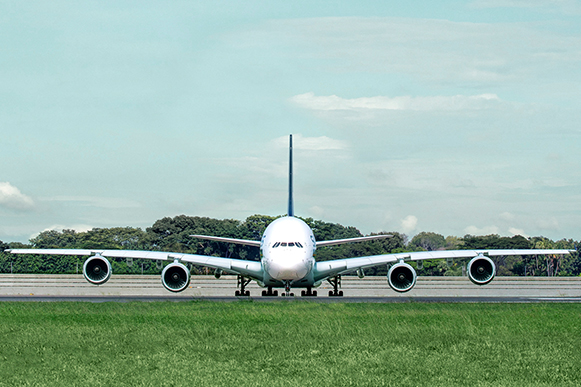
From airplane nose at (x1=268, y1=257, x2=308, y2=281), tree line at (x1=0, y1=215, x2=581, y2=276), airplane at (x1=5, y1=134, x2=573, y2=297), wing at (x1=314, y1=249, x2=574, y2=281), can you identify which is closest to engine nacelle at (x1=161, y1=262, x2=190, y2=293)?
airplane at (x1=5, y1=134, x2=573, y2=297)

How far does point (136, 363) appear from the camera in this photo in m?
11.8

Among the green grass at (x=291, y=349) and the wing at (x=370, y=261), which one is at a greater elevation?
the wing at (x=370, y=261)

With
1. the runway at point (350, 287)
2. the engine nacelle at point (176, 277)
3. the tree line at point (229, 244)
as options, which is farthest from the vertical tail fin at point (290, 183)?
the tree line at point (229, 244)

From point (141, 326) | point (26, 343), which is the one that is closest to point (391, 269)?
point (141, 326)

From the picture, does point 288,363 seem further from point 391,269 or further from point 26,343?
point 391,269

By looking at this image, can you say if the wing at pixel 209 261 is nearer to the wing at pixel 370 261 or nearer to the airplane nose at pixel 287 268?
the airplane nose at pixel 287 268

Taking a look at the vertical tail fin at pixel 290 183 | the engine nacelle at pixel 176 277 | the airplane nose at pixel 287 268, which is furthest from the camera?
the vertical tail fin at pixel 290 183

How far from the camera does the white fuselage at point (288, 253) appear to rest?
32.8 meters

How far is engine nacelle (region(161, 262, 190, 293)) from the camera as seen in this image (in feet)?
117

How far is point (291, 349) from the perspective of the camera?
1305cm

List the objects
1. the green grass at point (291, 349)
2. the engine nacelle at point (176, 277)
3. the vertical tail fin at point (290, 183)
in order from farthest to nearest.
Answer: the vertical tail fin at point (290, 183), the engine nacelle at point (176, 277), the green grass at point (291, 349)

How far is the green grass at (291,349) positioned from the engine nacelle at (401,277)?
1495 centimetres

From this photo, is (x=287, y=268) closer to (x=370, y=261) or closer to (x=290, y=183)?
(x=370, y=261)

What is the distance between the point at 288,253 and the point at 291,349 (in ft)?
65.3
